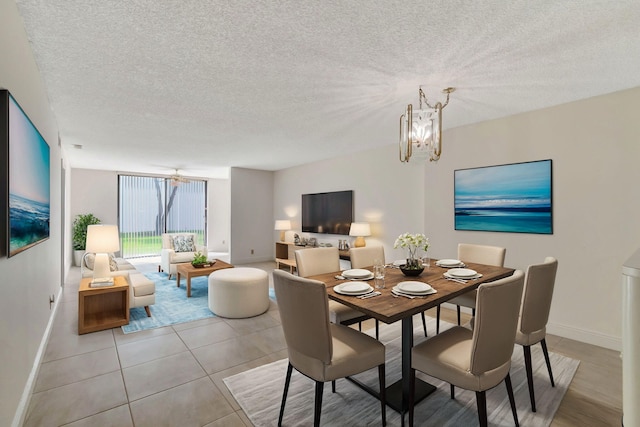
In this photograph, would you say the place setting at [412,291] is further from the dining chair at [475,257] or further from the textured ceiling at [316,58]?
the textured ceiling at [316,58]

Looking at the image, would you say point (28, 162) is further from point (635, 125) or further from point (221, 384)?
point (635, 125)

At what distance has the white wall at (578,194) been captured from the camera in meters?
2.82

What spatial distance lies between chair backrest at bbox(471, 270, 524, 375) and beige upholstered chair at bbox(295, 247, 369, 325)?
1019 mm

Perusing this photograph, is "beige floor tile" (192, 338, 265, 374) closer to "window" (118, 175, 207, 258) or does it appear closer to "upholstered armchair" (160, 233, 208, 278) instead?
"upholstered armchair" (160, 233, 208, 278)

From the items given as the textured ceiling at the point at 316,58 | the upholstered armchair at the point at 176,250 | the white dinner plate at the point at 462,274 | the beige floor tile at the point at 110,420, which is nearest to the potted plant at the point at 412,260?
the white dinner plate at the point at 462,274

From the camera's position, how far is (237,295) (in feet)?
12.1

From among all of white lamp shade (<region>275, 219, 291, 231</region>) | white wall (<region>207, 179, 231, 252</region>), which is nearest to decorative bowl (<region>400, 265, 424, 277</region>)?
white lamp shade (<region>275, 219, 291, 231</region>)

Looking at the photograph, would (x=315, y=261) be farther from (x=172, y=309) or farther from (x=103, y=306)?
(x=103, y=306)

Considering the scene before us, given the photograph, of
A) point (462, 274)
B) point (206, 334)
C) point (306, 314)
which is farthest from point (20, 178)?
point (462, 274)

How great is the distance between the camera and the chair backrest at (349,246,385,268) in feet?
9.98

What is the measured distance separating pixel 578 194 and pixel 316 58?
9.60ft

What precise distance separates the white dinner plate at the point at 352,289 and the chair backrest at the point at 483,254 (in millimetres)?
1774

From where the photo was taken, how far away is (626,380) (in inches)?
28.2

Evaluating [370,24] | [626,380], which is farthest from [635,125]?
[626,380]
